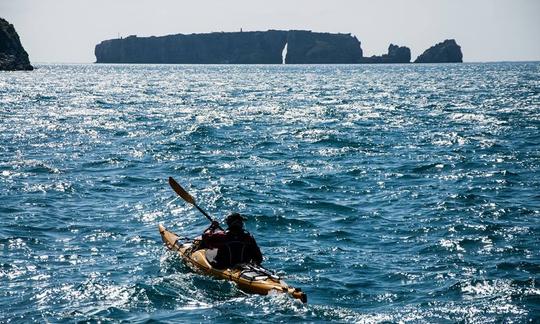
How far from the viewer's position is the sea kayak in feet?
40.0

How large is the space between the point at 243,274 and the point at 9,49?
4495 inches

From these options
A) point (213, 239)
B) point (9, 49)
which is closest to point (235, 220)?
point (213, 239)

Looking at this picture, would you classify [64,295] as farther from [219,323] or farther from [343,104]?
[343,104]

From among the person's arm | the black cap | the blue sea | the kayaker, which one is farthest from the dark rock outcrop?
the black cap

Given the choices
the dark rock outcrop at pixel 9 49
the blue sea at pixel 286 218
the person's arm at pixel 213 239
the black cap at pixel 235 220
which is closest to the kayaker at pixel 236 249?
the black cap at pixel 235 220

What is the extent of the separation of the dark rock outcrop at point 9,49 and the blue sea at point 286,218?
82090 millimetres

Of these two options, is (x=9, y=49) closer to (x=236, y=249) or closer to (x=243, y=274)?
(x=236, y=249)

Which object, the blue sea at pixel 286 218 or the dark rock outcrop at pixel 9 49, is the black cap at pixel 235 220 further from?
the dark rock outcrop at pixel 9 49

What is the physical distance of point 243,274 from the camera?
1296 cm

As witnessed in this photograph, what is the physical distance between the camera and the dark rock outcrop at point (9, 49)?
112m

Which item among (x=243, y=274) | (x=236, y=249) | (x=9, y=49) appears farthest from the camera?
(x=9, y=49)

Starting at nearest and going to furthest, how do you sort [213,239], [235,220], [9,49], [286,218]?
1. [235,220]
2. [213,239]
3. [286,218]
4. [9,49]

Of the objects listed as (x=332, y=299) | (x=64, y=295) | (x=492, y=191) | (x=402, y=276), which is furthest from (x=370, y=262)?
(x=492, y=191)

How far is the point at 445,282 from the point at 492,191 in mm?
8225
